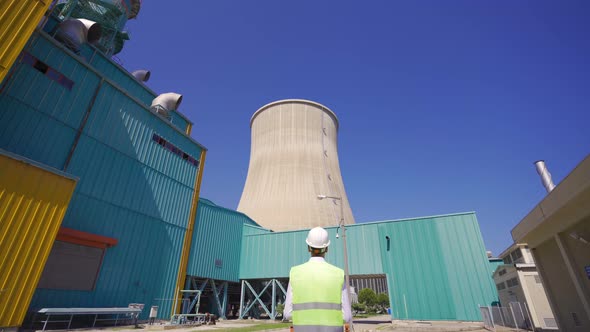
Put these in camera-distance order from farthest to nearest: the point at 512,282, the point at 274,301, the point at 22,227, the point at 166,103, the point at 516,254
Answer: the point at 274,301 → the point at 166,103 → the point at 516,254 → the point at 512,282 → the point at 22,227

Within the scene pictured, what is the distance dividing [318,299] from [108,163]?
13410 mm

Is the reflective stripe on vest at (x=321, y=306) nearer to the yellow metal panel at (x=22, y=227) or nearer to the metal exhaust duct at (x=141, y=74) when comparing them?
the yellow metal panel at (x=22, y=227)

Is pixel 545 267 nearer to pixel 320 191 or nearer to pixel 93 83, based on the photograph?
pixel 320 191

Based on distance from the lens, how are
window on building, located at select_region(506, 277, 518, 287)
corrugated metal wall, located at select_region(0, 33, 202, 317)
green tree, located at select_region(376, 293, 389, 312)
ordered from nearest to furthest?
corrugated metal wall, located at select_region(0, 33, 202, 317)
window on building, located at select_region(506, 277, 518, 287)
green tree, located at select_region(376, 293, 389, 312)

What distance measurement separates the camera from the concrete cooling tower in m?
21.8

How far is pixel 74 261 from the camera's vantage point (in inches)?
410

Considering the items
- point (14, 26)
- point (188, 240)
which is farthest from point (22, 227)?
point (188, 240)

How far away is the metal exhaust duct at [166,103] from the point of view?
54.7ft

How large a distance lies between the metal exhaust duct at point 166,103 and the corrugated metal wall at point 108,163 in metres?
1.53

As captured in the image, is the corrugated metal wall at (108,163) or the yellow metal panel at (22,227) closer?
the yellow metal panel at (22,227)

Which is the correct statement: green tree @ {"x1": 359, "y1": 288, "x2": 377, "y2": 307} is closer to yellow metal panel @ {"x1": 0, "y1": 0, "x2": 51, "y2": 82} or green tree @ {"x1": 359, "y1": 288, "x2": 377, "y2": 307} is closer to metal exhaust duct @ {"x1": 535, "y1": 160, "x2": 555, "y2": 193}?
metal exhaust duct @ {"x1": 535, "y1": 160, "x2": 555, "y2": 193}

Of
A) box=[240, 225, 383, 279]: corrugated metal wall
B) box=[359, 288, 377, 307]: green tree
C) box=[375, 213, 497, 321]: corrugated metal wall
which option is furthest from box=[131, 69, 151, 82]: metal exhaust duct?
box=[359, 288, 377, 307]: green tree

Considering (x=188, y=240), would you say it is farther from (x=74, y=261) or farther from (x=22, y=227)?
(x=22, y=227)

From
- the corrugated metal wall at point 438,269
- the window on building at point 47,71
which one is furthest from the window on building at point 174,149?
the corrugated metal wall at point 438,269
